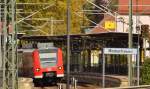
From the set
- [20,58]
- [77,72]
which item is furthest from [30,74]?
[77,72]

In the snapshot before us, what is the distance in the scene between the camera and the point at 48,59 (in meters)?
43.5

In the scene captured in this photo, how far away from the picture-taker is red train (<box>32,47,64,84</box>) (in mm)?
43469

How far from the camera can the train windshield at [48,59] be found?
43.3 metres

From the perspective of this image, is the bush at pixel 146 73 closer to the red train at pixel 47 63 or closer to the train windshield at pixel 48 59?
the red train at pixel 47 63

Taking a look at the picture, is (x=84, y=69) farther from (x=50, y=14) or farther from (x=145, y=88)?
(x=145, y=88)

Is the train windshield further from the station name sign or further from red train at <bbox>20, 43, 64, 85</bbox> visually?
the station name sign

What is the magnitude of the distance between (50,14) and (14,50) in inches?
1791

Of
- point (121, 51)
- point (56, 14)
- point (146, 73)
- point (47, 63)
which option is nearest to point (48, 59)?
point (47, 63)

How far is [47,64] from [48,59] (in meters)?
0.47

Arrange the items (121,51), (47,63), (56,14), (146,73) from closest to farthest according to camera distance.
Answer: (121,51), (146,73), (47,63), (56,14)

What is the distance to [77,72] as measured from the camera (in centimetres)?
5259

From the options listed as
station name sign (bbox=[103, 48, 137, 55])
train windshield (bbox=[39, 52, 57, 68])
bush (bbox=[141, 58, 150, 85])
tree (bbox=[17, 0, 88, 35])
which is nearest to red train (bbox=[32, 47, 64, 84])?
train windshield (bbox=[39, 52, 57, 68])

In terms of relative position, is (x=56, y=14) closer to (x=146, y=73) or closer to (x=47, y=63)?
(x=47, y=63)

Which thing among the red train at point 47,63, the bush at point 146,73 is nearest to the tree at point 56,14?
the red train at point 47,63
